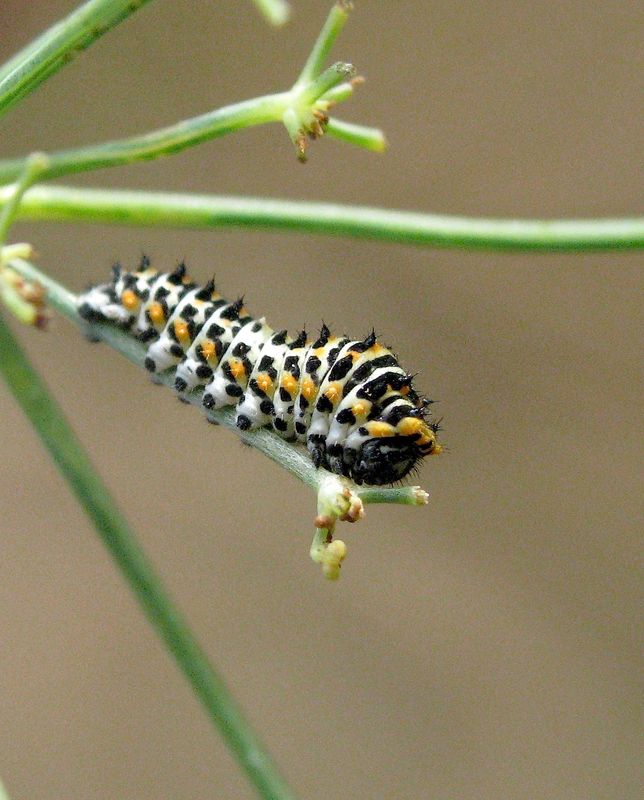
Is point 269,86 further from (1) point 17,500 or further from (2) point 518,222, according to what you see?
(2) point 518,222

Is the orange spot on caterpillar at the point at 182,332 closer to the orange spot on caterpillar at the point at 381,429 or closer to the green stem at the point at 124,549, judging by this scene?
the orange spot on caterpillar at the point at 381,429

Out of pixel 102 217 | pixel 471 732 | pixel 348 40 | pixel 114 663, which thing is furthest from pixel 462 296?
pixel 102 217

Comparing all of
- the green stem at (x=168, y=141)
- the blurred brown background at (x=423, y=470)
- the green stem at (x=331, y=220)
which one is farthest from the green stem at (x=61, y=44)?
the blurred brown background at (x=423, y=470)

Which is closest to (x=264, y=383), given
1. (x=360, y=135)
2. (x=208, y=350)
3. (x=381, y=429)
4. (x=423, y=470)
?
(x=208, y=350)

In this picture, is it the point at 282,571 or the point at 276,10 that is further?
the point at 282,571

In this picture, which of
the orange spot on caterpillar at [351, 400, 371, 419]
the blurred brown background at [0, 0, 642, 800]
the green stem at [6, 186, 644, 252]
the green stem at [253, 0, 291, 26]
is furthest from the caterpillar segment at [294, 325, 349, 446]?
the blurred brown background at [0, 0, 642, 800]

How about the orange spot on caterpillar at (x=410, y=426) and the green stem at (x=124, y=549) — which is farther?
the orange spot on caterpillar at (x=410, y=426)
